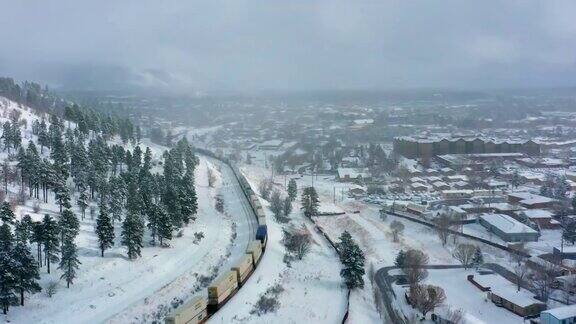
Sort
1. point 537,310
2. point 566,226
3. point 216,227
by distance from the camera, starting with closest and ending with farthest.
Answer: point 537,310 → point 216,227 → point 566,226

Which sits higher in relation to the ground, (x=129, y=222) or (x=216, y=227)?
(x=129, y=222)

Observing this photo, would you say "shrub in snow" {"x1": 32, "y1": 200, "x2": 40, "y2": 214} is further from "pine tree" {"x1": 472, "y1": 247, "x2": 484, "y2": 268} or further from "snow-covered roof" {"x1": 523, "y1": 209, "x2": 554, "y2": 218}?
"snow-covered roof" {"x1": 523, "y1": 209, "x2": 554, "y2": 218}

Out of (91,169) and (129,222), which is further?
(91,169)

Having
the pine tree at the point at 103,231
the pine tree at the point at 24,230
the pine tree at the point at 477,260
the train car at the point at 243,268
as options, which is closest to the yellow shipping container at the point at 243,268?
the train car at the point at 243,268

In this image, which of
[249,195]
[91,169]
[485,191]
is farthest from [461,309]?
[485,191]

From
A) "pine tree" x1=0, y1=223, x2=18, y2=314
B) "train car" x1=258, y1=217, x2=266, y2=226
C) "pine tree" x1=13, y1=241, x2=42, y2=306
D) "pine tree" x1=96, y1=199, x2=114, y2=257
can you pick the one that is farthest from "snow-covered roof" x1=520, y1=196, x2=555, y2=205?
"pine tree" x1=0, y1=223, x2=18, y2=314

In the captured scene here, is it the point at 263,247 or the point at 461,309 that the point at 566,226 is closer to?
the point at 461,309

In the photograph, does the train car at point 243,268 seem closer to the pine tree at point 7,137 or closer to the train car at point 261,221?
the train car at point 261,221

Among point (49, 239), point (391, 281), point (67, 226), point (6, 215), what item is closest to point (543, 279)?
point (391, 281)
